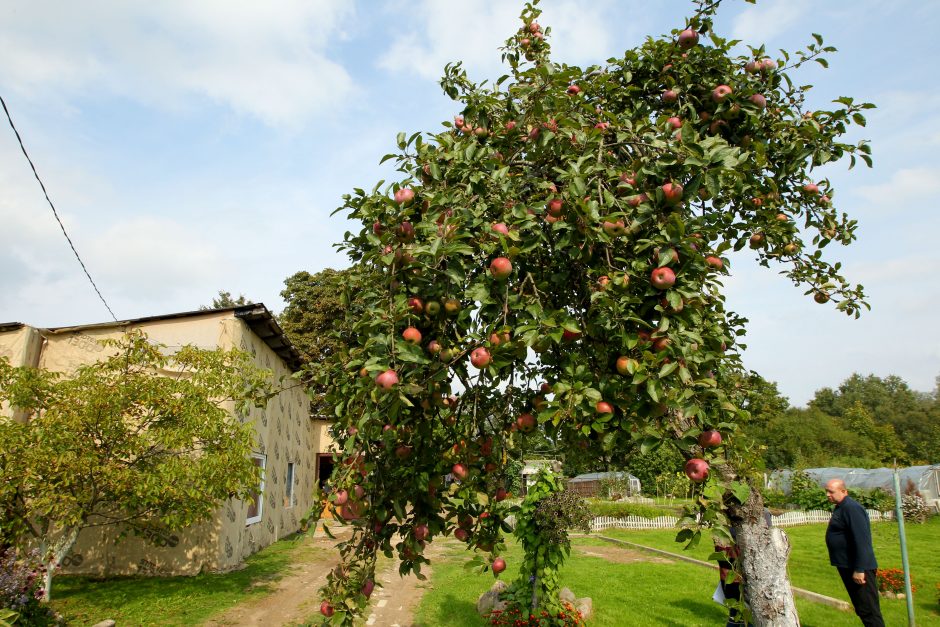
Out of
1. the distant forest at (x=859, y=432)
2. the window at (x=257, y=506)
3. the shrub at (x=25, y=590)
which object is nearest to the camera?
the shrub at (x=25, y=590)

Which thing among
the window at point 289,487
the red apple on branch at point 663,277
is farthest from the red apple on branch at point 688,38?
the window at point 289,487

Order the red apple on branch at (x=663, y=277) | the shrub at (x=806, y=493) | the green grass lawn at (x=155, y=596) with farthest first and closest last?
the shrub at (x=806, y=493) → the green grass lawn at (x=155, y=596) → the red apple on branch at (x=663, y=277)

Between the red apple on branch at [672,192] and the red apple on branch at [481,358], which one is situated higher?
the red apple on branch at [672,192]

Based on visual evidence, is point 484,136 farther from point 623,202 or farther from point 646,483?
point 646,483

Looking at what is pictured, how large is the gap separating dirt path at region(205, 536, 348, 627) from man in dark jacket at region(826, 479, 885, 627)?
6.10 m

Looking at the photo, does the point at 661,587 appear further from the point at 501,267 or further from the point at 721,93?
the point at 501,267

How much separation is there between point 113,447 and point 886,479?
27766 millimetres

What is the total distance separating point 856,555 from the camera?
5.10 meters

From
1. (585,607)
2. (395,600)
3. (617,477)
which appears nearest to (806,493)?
(617,477)

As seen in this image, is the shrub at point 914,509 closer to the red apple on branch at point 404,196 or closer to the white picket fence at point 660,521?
the white picket fence at point 660,521

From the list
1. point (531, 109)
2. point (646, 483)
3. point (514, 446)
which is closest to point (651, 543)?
point (514, 446)

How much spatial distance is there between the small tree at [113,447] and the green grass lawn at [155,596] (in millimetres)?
893

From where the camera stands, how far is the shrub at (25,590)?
213 inches

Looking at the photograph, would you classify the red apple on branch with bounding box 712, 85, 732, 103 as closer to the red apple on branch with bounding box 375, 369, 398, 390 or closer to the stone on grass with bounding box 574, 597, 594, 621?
the red apple on branch with bounding box 375, 369, 398, 390
